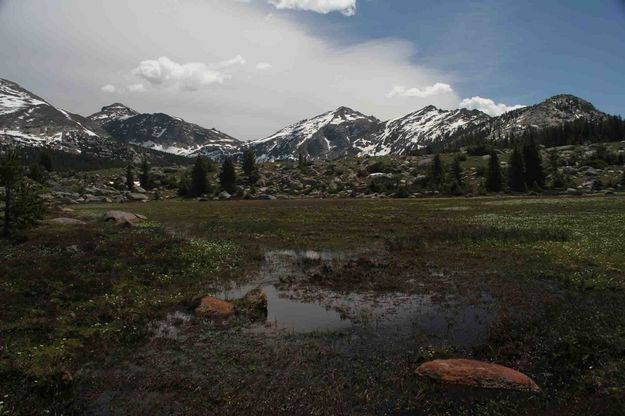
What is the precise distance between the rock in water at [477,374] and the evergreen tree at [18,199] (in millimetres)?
34562

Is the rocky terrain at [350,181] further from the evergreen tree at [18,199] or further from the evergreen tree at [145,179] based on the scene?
the evergreen tree at [18,199]

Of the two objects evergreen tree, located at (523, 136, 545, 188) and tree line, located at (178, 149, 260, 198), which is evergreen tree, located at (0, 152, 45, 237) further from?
evergreen tree, located at (523, 136, 545, 188)

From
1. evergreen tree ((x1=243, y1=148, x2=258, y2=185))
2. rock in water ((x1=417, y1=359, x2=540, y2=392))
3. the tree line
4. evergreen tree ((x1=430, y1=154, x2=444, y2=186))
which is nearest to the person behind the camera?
rock in water ((x1=417, y1=359, x2=540, y2=392))

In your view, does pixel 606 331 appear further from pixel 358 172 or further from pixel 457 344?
pixel 358 172

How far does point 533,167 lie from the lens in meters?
96.7

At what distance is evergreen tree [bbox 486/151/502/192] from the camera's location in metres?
95.6

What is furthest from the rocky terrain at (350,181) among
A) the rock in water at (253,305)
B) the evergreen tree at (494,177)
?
the rock in water at (253,305)

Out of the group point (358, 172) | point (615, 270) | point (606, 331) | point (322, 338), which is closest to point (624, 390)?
point (606, 331)

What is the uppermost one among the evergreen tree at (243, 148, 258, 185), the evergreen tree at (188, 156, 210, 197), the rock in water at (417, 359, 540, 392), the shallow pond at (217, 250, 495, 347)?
the evergreen tree at (243, 148, 258, 185)

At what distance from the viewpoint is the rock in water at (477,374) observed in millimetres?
10930

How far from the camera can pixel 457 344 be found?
14.1m

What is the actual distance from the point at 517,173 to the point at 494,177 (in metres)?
5.33

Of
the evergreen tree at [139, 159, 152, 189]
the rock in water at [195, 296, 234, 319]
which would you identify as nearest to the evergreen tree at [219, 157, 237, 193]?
the evergreen tree at [139, 159, 152, 189]

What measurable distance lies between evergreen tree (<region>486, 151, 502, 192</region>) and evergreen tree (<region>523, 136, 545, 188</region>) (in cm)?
669
